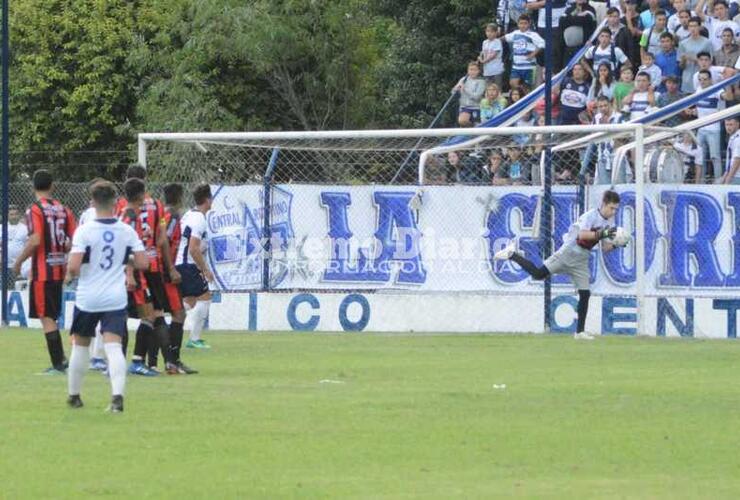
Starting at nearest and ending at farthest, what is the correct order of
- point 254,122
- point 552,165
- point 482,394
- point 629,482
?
point 629,482
point 482,394
point 552,165
point 254,122

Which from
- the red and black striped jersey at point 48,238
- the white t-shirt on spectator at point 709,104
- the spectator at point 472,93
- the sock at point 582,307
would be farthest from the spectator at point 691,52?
the red and black striped jersey at point 48,238

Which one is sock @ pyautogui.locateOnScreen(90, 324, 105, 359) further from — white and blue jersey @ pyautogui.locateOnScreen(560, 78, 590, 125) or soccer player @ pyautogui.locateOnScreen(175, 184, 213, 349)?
white and blue jersey @ pyautogui.locateOnScreen(560, 78, 590, 125)

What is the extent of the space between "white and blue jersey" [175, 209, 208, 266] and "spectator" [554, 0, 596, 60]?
542 inches

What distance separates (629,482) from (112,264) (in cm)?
499

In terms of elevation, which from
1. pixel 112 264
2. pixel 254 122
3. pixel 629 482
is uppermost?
pixel 254 122

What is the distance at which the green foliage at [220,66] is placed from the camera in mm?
40094

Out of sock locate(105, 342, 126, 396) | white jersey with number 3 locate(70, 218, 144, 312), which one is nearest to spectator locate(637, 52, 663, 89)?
white jersey with number 3 locate(70, 218, 144, 312)

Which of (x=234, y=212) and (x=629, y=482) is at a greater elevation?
(x=234, y=212)

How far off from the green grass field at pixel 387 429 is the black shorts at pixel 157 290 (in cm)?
86

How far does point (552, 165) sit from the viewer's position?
2352 centimetres

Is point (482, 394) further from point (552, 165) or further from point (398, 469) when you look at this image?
point (552, 165)

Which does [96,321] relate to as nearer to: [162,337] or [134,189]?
[134,189]

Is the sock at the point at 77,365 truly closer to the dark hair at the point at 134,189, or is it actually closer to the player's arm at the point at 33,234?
the dark hair at the point at 134,189

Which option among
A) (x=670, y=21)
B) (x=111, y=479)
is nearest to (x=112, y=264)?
(x=111, y=479)
